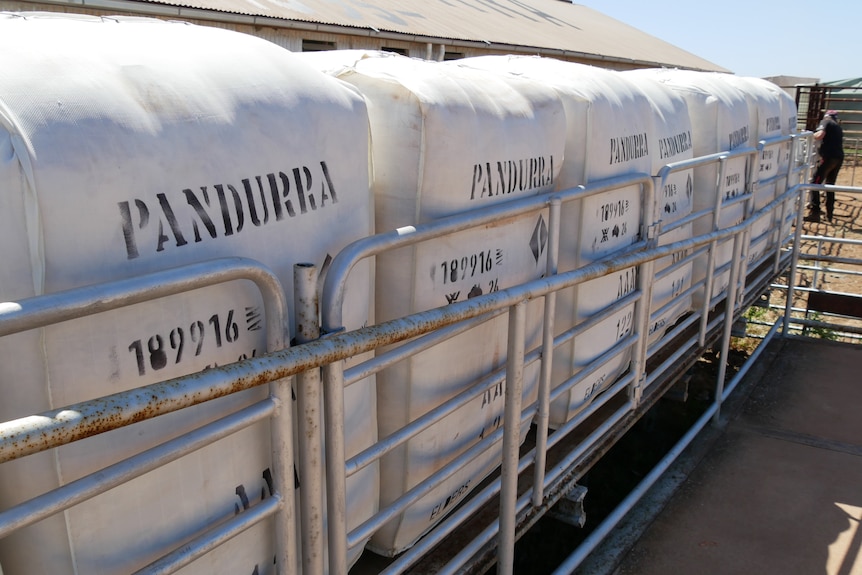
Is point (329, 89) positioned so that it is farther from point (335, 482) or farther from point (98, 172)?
point (335, 482)

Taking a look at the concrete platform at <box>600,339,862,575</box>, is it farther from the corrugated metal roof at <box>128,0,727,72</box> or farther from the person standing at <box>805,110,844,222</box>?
the person standing at <box>805,110,844,222</box>

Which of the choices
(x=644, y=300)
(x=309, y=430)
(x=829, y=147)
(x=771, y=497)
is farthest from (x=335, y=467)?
(x=829, y=147)

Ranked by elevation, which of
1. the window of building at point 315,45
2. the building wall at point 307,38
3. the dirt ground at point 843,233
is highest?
the building wall at point 307,38

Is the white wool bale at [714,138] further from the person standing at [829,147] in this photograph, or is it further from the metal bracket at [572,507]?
the person standing at [829,147]

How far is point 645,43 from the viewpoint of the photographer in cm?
2150

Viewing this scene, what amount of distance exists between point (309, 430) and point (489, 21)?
1260 centimetres

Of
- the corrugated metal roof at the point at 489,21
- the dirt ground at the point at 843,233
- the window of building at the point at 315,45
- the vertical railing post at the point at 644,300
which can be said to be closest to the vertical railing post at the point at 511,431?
the vertical railing post at the point at 644,300

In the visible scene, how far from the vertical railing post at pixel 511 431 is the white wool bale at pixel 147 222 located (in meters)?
0.59

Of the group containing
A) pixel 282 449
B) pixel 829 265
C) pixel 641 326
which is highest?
pixel 282 449

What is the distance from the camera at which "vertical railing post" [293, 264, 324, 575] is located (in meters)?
1.39

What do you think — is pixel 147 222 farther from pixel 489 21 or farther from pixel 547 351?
pixel 489 21

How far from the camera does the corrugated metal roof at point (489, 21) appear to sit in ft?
26.2

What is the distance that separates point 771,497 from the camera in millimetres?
3375

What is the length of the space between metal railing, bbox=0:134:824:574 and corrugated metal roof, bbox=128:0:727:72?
17.5ft
